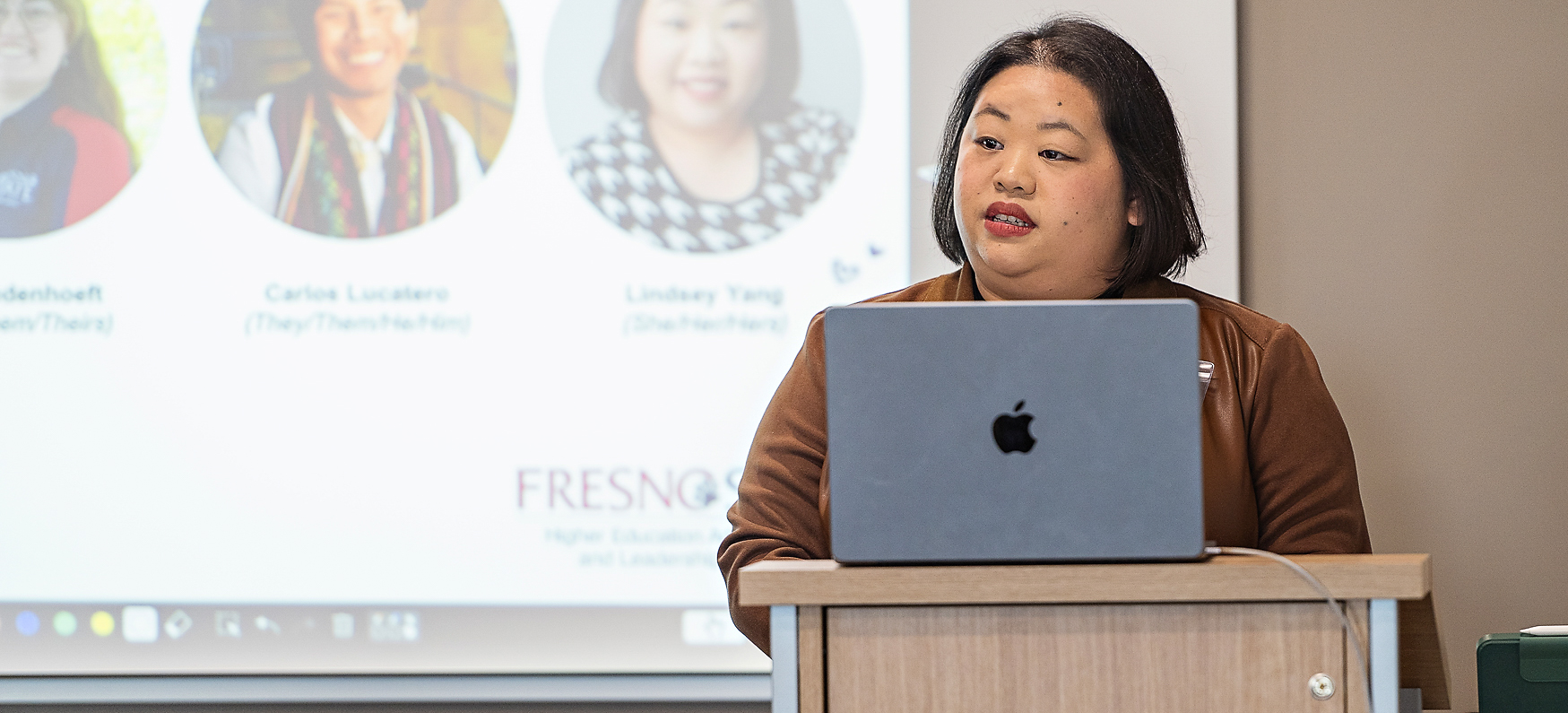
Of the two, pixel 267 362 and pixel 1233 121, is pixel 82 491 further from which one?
pixel 1233 121

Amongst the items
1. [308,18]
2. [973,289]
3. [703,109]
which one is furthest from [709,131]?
[973,289]

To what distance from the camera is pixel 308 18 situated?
2291 millimetres

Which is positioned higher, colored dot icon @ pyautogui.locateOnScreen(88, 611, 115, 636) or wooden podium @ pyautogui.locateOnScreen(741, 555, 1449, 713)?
wooden podium @ pyautogui.locateOnScreen(741, 555, 1449, 713)

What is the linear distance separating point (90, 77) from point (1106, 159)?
6.12 ft

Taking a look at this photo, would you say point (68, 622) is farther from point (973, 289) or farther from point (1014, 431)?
point (1014, 431)

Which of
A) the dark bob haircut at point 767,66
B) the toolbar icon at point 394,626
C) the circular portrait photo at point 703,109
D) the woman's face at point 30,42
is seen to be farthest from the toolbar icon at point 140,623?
the dark bob haircut at point 767,66

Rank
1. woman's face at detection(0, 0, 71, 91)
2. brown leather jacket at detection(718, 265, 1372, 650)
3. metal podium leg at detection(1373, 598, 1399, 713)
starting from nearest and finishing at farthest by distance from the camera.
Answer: metal podium leg at detection(1373, 598, 1399, 713) → brown leather jacket at detection(718, 265, 1372, 650) → woman's face at detection(0, 0, 71, 91)

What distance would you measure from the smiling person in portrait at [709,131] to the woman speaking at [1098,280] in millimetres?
791

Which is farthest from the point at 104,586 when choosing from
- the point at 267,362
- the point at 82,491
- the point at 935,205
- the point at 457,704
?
the point at 935,205

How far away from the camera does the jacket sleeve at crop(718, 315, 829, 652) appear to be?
144 centimetres

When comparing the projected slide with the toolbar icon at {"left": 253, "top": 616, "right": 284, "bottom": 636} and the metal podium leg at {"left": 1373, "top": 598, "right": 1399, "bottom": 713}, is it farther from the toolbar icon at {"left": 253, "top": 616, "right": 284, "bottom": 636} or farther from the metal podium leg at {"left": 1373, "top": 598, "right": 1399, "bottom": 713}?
the metal podium leg at {"left": 1373, "top": 598, "right": 1399, "bottom": 713}

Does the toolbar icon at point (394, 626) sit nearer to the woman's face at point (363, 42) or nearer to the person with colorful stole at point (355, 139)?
the person with colorful stole at point (355, 139)

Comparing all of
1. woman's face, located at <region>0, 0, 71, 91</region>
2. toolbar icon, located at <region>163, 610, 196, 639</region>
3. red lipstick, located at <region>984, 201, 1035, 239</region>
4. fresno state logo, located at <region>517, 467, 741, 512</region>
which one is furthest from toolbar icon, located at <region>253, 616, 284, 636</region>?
red lipstick, located at <region>984, 201, 1035, 239</region>

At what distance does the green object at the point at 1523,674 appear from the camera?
1.59 m
